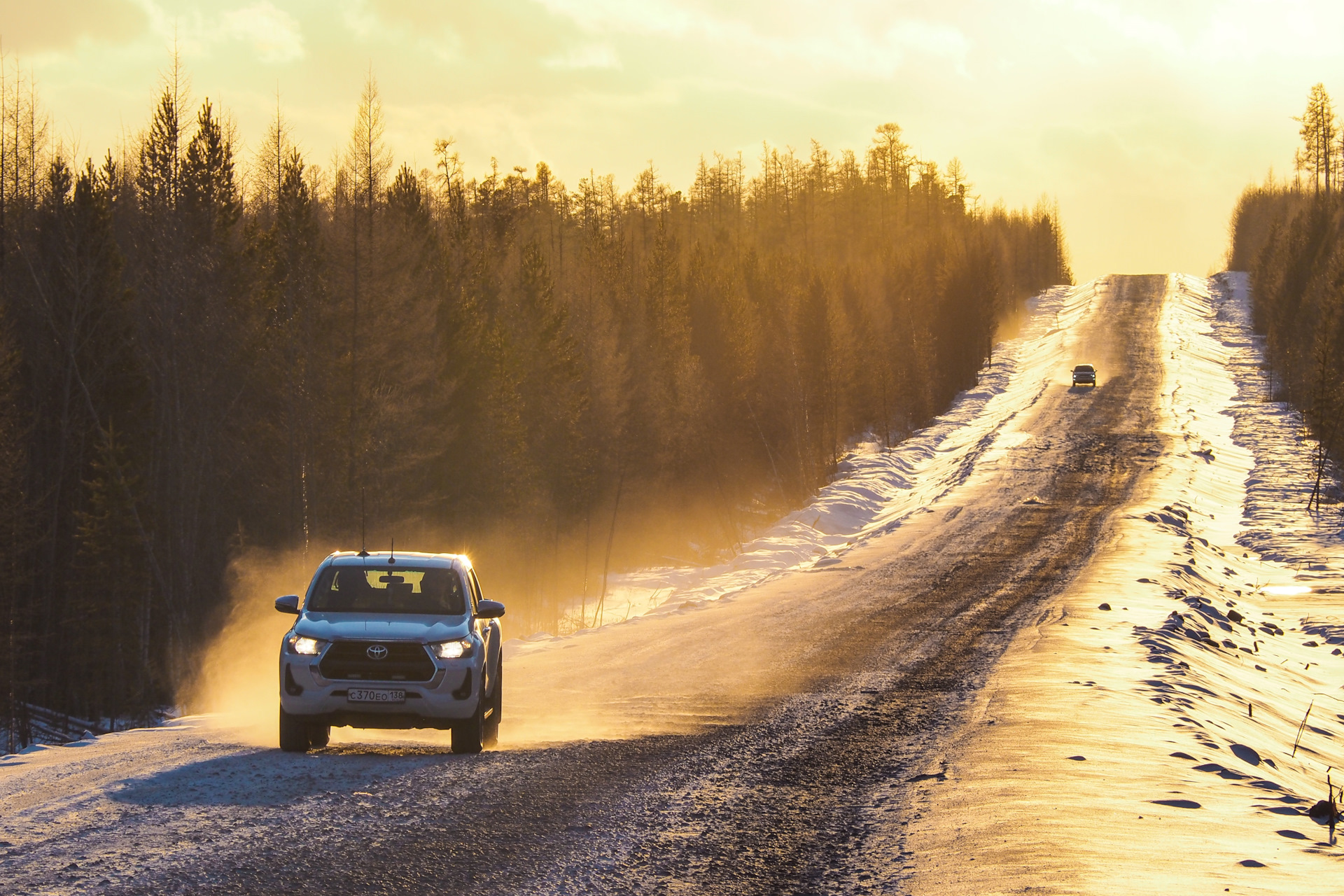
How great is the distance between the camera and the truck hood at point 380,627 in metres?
10.2

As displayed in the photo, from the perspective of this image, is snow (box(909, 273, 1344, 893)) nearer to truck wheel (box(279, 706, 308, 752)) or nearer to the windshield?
the windshield

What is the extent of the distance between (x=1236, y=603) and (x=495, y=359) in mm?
26434

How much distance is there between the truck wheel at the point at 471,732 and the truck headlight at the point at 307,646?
1449 mm

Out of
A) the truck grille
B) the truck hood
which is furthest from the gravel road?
the truck hood

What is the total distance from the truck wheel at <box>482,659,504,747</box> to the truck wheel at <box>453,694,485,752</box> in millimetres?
571

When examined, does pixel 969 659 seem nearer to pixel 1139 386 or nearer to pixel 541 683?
pixel 541 683

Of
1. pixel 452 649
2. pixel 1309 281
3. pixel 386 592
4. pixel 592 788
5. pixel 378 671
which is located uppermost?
pixel 1309 281

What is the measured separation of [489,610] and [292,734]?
214cm

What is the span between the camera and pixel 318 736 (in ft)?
35.5

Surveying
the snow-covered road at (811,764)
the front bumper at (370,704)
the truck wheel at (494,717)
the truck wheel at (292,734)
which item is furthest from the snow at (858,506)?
the front bumper at (370,704)

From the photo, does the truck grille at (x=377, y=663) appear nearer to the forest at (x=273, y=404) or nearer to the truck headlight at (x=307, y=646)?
the truck headlight at (x=307, y=646)

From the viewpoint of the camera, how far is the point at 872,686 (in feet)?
49.2

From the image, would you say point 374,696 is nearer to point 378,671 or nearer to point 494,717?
point 378,671

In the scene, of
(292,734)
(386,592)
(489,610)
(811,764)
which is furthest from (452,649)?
(811,764)
